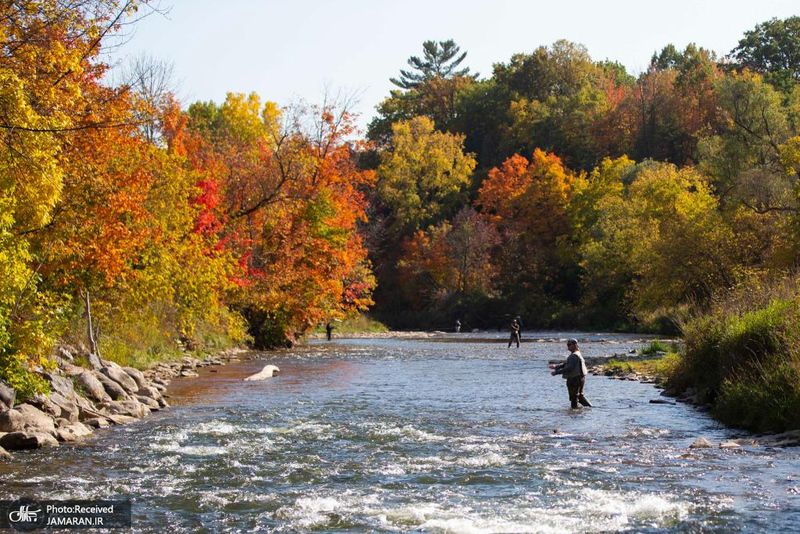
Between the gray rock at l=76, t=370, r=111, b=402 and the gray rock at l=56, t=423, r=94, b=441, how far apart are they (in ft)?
8.52

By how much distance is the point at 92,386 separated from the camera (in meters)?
19.0

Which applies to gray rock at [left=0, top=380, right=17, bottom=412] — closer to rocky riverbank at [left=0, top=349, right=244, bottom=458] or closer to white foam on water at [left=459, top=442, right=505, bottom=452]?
rocky riverbank at [left=0, top=349, right=244, bottom=458]

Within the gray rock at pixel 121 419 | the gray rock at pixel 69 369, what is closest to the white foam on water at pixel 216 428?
the gray rock at pixel 121 419

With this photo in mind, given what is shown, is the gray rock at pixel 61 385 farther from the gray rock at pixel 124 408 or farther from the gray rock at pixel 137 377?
the gray rock at pixel 137 377

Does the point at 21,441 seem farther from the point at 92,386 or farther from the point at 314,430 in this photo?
the point at 314,430

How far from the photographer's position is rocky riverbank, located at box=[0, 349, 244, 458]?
575 inches

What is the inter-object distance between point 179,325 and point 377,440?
19.0 m

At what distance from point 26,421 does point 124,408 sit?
3759 millimetres

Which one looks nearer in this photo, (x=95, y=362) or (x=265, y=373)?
(x=95, y=362)

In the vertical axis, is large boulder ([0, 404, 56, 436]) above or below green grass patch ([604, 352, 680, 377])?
below

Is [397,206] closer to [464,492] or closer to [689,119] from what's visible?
[689,119]

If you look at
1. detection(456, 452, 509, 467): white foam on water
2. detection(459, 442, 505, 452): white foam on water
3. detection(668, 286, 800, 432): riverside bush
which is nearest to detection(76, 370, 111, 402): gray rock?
detection(459, 442, 505, 452): white foam on water

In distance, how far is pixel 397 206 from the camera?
83.2 metres

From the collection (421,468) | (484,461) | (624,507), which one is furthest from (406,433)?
(624,507)
